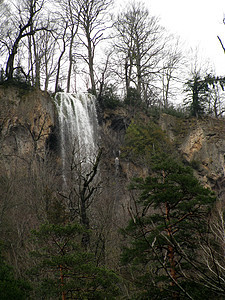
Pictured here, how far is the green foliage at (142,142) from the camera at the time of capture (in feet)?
78.8

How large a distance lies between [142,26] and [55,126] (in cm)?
1477

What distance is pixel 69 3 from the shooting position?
1150 inches

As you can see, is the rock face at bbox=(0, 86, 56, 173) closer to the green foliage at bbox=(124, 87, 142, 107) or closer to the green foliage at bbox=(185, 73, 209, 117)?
the green foliage at bbox=(124, 87, 142, 107)

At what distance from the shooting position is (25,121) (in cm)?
2042

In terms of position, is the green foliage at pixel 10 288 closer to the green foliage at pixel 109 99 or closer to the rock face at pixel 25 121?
the rock face at pixel 25 121

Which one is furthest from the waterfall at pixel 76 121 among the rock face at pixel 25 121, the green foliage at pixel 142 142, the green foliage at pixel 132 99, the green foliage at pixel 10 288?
the green foliage at pixel 10 288

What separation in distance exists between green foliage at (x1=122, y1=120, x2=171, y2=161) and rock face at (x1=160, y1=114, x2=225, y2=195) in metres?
2.28

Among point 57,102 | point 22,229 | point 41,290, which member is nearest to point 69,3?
point 57,102

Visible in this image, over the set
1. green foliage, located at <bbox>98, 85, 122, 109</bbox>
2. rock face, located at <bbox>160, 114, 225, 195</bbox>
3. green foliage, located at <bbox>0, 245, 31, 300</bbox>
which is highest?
green foliage, located at <bbox>98, 85, 122, 109</bbox>

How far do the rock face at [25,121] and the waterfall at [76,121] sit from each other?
38.7 inches

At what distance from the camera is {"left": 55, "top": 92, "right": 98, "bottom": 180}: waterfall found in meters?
22.3

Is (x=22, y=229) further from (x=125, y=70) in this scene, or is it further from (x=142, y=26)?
(x=142, y=26)

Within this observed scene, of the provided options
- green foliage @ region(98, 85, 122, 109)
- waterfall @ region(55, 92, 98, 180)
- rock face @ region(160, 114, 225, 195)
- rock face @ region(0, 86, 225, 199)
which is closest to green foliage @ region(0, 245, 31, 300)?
rock face @ region(0, 86, 225, 199)

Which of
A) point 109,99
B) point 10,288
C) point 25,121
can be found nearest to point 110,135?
point 109,99
